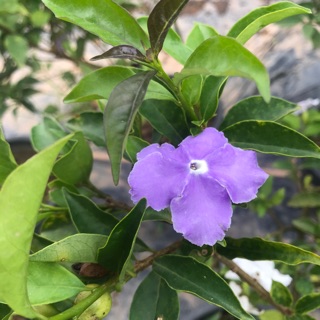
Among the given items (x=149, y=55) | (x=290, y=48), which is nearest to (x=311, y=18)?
(x=290, y=48)

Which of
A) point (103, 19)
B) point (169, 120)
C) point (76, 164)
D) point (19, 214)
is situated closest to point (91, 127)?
point (76, 164)

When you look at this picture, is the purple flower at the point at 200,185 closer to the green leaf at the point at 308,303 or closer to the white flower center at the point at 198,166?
the white flower center at the point at 198,166

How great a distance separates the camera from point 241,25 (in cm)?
65

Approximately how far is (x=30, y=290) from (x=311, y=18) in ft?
3.22

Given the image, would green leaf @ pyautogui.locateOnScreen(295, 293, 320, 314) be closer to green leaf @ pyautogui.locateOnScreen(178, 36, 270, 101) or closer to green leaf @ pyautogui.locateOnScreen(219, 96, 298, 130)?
green leaf @ pyautogui.locateOnScreen(219, 96, 298, 130)

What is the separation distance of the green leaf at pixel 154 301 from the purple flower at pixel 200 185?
0.14 m

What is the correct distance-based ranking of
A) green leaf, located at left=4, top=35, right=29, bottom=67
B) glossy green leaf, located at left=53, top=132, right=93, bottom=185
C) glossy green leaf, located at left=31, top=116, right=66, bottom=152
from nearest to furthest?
glossy green leaf, located at left=53, top=132, right=93, bottom=185 → glossy green leaf, located at left=31, top=116, right=66, bottom=152 → green leaf, located at left=4, top=35, right=29, bottom=67

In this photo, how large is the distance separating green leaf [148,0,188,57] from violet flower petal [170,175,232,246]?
17 cm

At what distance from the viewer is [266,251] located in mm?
635

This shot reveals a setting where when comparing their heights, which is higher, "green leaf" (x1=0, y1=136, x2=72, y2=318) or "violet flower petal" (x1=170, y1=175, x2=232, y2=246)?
"green leaf" (x1=0, y1=136, x2=72, y2=318)

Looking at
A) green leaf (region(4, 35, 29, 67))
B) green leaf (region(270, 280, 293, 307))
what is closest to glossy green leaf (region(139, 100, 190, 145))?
green leaf (region(270, 280, 293, 307))

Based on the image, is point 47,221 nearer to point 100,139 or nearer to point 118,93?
point 100,139

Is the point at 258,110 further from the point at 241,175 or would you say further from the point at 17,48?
the point at 17,48

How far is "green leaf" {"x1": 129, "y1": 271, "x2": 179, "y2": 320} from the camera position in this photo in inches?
25.2
